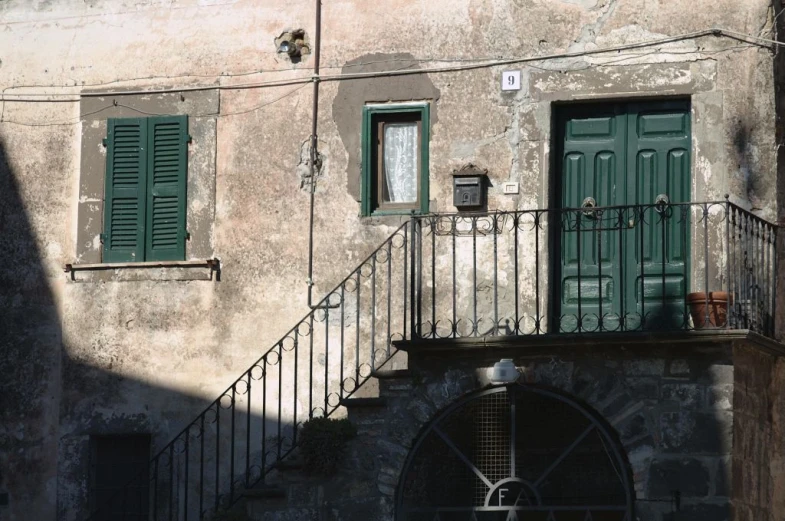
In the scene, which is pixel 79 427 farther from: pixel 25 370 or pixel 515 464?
pixel 515 464

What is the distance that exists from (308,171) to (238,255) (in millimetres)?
953

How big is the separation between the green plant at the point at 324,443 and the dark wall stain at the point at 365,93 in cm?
244

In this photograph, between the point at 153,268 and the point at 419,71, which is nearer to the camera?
the point at 419,71

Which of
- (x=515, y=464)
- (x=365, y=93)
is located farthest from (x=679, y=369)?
(x=365, y=93)

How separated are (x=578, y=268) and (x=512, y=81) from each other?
6.05ft

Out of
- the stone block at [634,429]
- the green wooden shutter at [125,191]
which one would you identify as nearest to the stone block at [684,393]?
the stone block at [634,429]

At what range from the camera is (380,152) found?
49.0ft

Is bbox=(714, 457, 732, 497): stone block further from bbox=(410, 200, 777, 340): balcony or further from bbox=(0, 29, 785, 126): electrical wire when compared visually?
bbox=(0, 29, 785, 126): electrical wire

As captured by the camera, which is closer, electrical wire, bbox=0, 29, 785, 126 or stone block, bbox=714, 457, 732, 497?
stone block, bbox=714, 457, 732, 497

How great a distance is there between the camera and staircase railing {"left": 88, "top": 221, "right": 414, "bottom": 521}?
47.6 ft

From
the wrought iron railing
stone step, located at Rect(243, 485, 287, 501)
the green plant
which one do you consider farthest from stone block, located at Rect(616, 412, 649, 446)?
stone step, located at Rect(243, 485, 287, 501)

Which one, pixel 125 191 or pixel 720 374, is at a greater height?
pixel 125 191

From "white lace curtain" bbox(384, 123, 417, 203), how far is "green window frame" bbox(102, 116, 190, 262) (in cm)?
183

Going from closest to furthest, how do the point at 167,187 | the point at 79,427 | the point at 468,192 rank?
the point at 468,192, the point at 79,427, the point at 167,187
